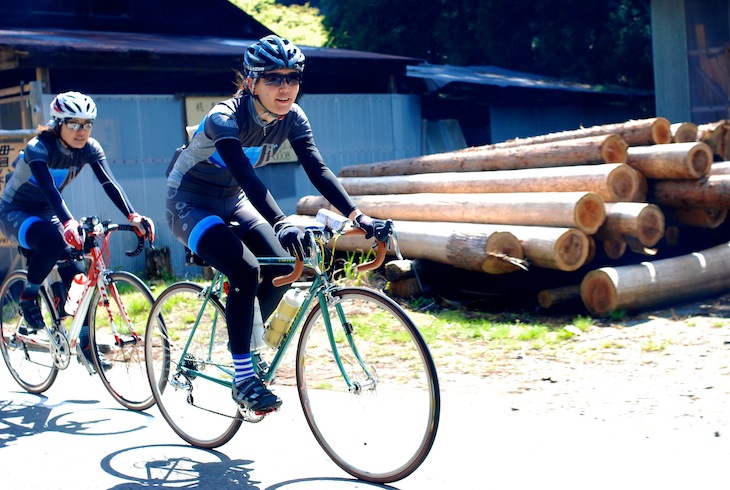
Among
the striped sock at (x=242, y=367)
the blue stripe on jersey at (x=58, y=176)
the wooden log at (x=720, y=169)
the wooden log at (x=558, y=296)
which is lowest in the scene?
the wooden log at (x=558, y=296)

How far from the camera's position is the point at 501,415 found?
610 cm

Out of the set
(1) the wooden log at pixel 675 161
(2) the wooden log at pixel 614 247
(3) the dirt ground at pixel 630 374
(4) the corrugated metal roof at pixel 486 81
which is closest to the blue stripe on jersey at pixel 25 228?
(3) the dirt ground at pixel 630 374

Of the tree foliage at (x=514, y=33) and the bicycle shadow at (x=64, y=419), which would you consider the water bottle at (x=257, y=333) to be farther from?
the tree foliage at (x=514, y=33)

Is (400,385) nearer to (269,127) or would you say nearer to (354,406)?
(354,406)

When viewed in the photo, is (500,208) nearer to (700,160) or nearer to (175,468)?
(700,160)

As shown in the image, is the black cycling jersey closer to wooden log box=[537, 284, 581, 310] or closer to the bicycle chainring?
the bicycle chainring

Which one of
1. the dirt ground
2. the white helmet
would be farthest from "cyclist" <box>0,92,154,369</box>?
the dirt ground

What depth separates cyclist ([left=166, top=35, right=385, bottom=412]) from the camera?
510 centimetres

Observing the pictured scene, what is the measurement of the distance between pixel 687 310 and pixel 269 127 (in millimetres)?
5514

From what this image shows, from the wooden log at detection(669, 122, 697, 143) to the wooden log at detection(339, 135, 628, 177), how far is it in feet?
2.54

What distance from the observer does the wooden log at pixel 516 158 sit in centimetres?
1065

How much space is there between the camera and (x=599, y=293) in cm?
942

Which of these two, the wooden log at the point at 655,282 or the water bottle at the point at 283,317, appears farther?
the wooden log at the point at 655,282

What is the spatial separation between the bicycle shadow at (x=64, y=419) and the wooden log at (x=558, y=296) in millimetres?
4635
